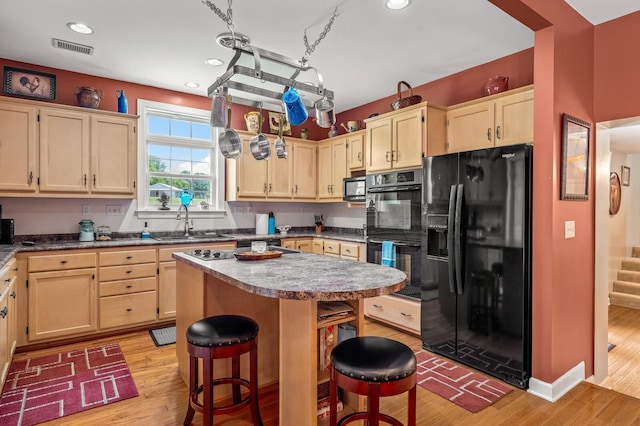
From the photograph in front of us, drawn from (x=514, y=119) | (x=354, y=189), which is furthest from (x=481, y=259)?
(x=354, y=189)

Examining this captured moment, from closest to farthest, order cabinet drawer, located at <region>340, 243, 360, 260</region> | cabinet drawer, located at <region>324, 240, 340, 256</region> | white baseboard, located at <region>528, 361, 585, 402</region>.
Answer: white baseboard, located at <region>528, 361, 585, 402</region> → cabinet drawer, located at <region>340, 243, 360, 260</region> → cabinet drawer, located at <region>324, 240, 340, 256</region>

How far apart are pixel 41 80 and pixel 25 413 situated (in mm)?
2999

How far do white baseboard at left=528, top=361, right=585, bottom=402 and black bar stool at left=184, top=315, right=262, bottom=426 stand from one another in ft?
Answer: 6.09

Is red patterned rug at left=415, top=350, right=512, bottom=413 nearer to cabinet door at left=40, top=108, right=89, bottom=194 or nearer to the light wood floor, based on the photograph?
the light wood floor

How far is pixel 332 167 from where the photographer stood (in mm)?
5125

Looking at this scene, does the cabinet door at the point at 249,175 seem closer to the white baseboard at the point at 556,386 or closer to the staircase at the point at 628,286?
the white baseboard at the point at 556,386

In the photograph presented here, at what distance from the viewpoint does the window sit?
4.38 m

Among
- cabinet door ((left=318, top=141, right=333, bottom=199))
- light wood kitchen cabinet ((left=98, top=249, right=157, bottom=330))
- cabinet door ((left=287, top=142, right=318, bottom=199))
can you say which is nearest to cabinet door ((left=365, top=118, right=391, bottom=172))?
cabinet door ((left=318, top=141, right=333, bottom=199))

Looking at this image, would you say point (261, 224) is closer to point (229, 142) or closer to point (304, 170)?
point (304, 170)

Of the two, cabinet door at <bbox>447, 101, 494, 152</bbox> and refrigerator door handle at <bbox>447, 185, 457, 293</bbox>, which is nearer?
refrigerator door handle at <bbox>447, 185, 457, 293</bbox>

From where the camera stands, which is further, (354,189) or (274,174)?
(274,174)

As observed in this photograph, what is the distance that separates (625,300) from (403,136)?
4.26 metres

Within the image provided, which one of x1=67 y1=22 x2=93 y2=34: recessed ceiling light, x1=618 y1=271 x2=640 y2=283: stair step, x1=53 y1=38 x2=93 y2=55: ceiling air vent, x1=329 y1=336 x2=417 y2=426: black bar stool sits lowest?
x1=618 y1=271 x2=640 y2=283: stair step

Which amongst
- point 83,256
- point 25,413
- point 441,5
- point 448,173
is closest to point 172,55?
point 83,256
